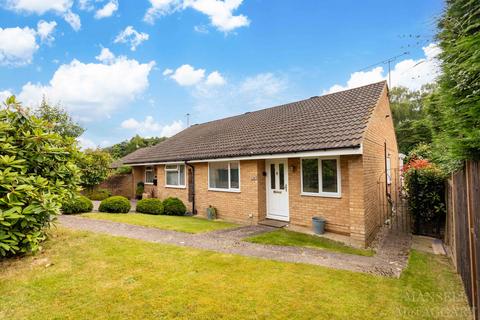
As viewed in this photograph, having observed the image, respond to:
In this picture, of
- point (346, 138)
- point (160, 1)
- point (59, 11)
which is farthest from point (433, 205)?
point (59, 11)

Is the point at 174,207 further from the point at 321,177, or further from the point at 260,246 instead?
the point at 321,177

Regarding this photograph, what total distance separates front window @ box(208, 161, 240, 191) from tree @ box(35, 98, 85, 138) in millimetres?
18778

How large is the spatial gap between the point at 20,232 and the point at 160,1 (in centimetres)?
990

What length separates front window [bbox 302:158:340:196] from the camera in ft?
26.0

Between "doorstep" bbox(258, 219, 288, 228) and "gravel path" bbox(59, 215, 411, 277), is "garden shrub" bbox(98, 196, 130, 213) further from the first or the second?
"doorstep" bbox(258, 219, 288, 228)

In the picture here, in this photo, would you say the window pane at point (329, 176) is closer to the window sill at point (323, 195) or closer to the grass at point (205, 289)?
the window sill at point (323, 195)

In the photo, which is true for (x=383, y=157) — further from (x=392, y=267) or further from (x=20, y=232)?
(x=20, y=232)

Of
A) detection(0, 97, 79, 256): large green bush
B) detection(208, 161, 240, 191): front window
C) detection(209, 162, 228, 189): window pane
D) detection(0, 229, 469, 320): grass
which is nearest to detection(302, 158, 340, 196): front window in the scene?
detection(0, 229, 469, 320): grass

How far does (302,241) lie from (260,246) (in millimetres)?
1431

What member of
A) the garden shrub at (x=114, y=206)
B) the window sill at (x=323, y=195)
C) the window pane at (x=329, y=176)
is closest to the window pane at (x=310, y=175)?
the window sill at (x=323, y=195)

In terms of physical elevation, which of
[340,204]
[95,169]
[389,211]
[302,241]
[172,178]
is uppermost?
[95,169]

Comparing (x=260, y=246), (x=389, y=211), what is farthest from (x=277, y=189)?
(x=389, y=211)

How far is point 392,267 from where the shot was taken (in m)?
5.38

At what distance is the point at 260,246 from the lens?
6.70 m
